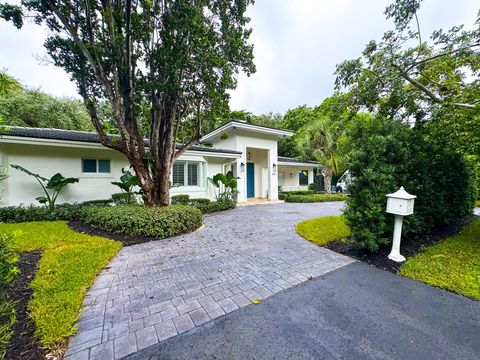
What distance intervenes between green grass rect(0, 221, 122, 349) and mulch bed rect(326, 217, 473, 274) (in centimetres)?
521

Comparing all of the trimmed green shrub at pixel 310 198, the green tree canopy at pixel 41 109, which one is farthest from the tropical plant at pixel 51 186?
the green tree canopy at pixel 41 109

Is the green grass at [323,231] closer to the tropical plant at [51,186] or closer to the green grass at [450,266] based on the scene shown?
the green grass at [450,266]

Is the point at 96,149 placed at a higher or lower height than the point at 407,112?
lower

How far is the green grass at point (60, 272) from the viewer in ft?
7.63

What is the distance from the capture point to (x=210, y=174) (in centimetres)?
1287

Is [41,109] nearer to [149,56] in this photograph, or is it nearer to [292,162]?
[149,56]

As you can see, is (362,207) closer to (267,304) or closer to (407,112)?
(267,304)

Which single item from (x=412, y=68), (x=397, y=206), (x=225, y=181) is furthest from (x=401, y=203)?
(x=225, y=181)

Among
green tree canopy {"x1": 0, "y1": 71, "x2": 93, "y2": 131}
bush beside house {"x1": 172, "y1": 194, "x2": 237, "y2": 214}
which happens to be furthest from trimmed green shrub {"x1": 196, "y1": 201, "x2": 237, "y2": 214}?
green tree canopy {"x1": 0, "y1": 71, "x2": 93, "y2": 131}

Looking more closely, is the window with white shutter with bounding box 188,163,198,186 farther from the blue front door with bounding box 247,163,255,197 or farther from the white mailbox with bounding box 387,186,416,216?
the white mailbox with bounding box 387,186,416,216

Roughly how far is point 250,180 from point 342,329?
13.8m

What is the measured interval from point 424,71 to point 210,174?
10710 millimetres

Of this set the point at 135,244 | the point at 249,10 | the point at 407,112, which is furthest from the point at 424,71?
the point at 135,244

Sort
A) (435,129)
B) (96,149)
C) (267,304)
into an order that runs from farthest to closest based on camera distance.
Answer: (96,149)
(435,129)
(267,304)
